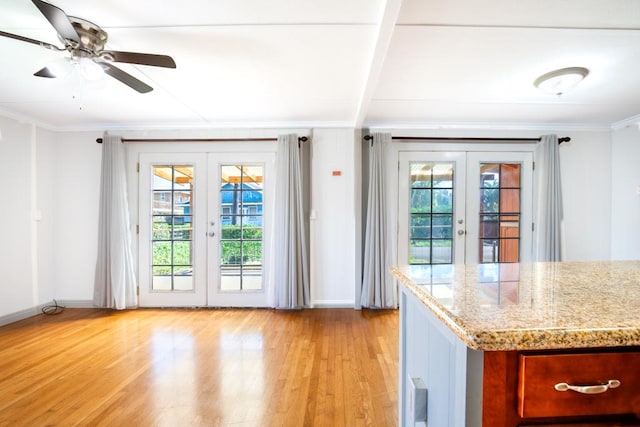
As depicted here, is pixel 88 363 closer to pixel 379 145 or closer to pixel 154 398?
pixel 154 398

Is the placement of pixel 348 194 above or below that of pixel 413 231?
above

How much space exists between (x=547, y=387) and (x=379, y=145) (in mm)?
3150

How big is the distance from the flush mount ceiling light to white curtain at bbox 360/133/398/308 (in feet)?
5.17

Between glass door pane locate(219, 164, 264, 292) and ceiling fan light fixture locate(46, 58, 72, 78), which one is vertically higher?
ceiling fan light fixture locate(46, 58, 72, 78)

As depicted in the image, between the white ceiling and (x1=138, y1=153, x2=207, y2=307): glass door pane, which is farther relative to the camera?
(x1=138, y1=153, x2=207, y2=307): glass door pane

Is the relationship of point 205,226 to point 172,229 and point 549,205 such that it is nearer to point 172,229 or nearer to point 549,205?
point 172,229

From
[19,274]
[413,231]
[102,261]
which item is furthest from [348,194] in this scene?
[19,274]

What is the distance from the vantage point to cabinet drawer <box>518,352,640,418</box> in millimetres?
627

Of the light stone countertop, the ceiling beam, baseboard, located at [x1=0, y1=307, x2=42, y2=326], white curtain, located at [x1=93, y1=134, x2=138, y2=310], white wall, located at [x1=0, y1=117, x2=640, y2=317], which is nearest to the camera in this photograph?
the light stone countertop

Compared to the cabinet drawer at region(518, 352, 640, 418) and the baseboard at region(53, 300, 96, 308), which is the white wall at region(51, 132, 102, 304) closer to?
the baseboard at region(53, 300, 96, 308)

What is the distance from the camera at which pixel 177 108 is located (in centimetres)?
317

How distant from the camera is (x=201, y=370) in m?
2.22

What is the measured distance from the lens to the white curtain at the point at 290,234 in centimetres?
347

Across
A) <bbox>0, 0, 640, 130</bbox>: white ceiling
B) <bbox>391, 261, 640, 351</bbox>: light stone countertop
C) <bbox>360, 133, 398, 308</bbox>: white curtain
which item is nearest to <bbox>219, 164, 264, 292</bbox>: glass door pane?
<bbox>0, 0, 640, 130</bbox>: white ceiling
